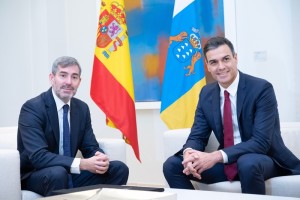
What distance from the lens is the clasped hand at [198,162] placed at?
87.4 inches

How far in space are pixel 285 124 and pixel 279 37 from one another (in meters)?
1.00

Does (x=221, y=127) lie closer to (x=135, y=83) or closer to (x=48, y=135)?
(x=48, y=135)

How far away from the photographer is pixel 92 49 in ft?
14.1

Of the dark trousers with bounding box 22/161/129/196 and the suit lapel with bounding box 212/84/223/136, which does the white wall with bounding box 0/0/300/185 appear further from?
the dark trousers with bounding box 22/161/129/196

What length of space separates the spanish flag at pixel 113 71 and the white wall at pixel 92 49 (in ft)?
1.96

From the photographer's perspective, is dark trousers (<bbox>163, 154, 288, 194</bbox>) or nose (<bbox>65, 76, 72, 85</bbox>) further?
nose (<bbox>65, 76, 72, 85</bbox>)

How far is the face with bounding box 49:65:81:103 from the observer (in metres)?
2.49

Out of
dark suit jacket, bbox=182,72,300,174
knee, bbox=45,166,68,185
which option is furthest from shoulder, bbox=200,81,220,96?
knee, bbox=45,166,68,185

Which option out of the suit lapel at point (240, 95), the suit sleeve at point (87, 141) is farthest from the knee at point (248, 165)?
the suit sleeve at point (87, 141)

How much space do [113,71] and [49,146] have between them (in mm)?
1203

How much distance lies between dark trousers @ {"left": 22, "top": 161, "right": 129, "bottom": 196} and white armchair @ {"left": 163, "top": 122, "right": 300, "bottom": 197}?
35cm

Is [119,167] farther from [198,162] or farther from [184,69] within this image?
[184,69]

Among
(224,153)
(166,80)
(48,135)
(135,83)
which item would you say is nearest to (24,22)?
(135,83)

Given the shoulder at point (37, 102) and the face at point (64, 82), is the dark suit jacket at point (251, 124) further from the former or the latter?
the shoulder at point (37, 102)
